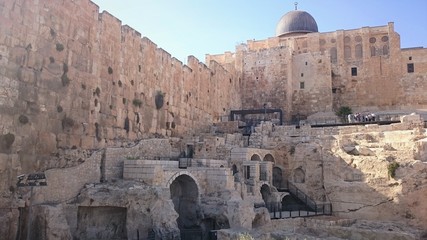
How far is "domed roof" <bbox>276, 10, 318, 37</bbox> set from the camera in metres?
41.2

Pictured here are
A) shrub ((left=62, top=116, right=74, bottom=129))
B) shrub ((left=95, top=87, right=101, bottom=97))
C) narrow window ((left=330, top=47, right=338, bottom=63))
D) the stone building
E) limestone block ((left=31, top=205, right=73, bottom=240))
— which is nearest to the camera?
limestone block ((left=31, top=205, right=73, bottom=240))

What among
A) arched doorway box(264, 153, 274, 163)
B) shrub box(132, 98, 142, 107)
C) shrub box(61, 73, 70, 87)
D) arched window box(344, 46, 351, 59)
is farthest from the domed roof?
shrub box(61, 73, 70, 87)

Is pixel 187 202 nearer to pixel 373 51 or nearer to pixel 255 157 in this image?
pixel 255 157

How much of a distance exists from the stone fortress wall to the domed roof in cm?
2102

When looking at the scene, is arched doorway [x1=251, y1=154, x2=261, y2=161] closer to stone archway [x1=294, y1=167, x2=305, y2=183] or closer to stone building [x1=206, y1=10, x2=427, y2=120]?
stone archway [x1=294, y1=167, x2=305, y2=183]

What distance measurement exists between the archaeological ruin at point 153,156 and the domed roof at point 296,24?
15196 millimetres

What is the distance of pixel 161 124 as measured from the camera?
21.9m

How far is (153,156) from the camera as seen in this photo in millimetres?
19250

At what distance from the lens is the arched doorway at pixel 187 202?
1591cm

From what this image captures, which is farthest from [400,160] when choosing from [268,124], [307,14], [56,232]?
Result: [307,14]

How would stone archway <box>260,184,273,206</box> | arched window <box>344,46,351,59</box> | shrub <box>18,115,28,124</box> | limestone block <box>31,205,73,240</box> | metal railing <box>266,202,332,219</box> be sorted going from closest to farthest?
1. limestone block <box>31,205,73,240</box>
2. shrub <box>18,115,28,124</box>
3. metal railing <box>266,202,332,219</box>
4. stone archway <box>260,184,273,206</box>
5. arched window <box>344,46,351,59</box>

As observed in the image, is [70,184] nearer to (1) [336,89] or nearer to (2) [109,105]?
(2) [109,105]

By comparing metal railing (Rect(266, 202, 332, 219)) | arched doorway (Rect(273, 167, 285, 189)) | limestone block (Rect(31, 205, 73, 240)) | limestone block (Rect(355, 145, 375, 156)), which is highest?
limestone block (Rect(355, 145, 375, 156))

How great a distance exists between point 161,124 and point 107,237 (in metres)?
8.66
